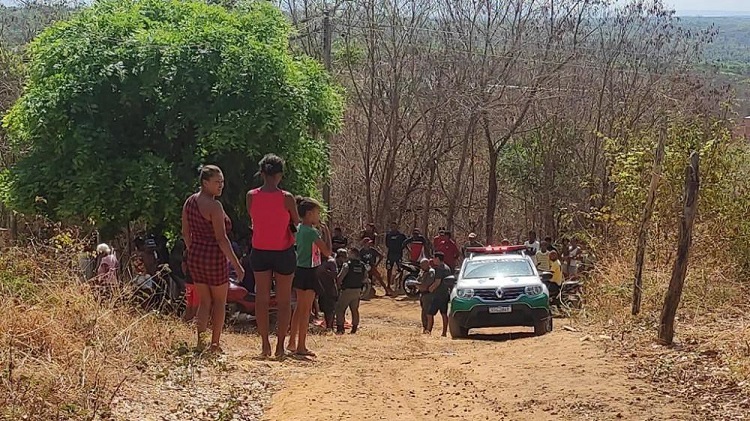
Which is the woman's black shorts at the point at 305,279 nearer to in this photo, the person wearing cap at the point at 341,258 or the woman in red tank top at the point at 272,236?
the woman in red tank top at the point at 272,236

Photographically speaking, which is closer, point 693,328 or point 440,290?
point 693,328

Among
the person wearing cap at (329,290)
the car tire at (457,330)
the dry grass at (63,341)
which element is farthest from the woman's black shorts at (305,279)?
the car tire at (457,330)

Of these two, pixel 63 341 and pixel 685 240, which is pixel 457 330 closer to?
pixel 685 240

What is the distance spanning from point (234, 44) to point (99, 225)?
3.74 meters

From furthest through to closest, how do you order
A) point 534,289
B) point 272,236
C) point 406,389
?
point 534,289, point 272,236, point 406,389

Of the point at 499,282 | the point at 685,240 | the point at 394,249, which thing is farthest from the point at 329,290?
the point at 394,249

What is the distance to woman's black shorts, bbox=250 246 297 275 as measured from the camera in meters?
9.02

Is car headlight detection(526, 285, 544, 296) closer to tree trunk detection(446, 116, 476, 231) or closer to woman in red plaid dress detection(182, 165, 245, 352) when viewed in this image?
woman in red plaid dress detection(182, 165, 245, 352)

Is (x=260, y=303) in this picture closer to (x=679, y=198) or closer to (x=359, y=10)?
(x=679, y=198)

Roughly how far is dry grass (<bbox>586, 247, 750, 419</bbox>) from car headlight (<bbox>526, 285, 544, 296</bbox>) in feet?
2.53

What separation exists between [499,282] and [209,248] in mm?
7104

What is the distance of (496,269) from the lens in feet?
50.5

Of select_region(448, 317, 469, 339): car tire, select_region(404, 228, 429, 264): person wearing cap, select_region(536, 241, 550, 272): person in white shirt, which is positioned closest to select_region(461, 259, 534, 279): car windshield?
select_region(448, 317, 469, 339): car tire

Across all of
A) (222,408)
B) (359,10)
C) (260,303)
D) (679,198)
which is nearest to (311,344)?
(260,303)
